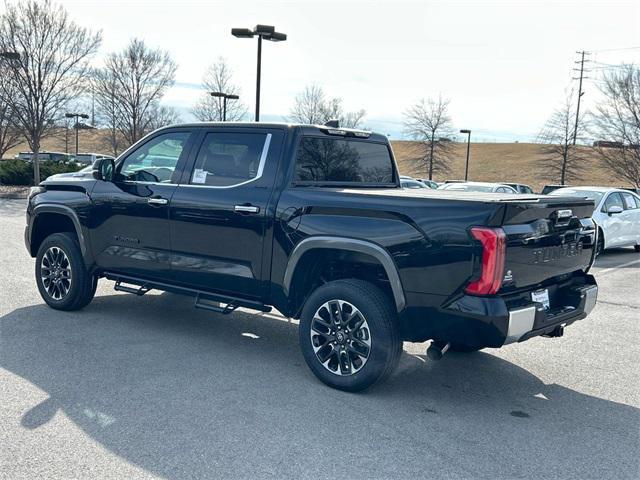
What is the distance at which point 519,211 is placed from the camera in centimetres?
418

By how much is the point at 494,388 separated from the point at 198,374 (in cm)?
230

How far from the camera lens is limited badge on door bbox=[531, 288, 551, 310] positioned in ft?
14.7

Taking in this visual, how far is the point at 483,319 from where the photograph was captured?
4.09 m

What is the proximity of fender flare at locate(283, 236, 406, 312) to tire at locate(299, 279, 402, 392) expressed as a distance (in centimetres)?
18

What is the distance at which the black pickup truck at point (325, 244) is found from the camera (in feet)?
13.8

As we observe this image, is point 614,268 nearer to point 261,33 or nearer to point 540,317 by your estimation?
point 540,317

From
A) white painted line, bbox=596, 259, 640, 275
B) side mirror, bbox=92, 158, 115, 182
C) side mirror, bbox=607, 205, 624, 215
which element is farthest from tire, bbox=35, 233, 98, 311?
side mirror, bbox=607, 205, 624, 215

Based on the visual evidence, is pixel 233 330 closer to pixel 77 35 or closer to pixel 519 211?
pixel 519 211

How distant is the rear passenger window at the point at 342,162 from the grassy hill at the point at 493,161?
6075 centimetres

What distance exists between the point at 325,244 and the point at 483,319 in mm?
1293

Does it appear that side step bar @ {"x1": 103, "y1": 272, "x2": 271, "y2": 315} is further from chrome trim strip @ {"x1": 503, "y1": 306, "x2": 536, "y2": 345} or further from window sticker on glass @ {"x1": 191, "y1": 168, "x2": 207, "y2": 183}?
chrome trim strip @ {"x1": 503, "y1": 306, "x2": 536, "y2": 345}

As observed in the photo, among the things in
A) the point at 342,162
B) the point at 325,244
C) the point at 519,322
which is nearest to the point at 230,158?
the point at 342,162

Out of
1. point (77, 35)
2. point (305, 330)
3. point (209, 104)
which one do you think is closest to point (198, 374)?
point (305, 330)

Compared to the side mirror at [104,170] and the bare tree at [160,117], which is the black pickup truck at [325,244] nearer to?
the side mirror at [104,170]
